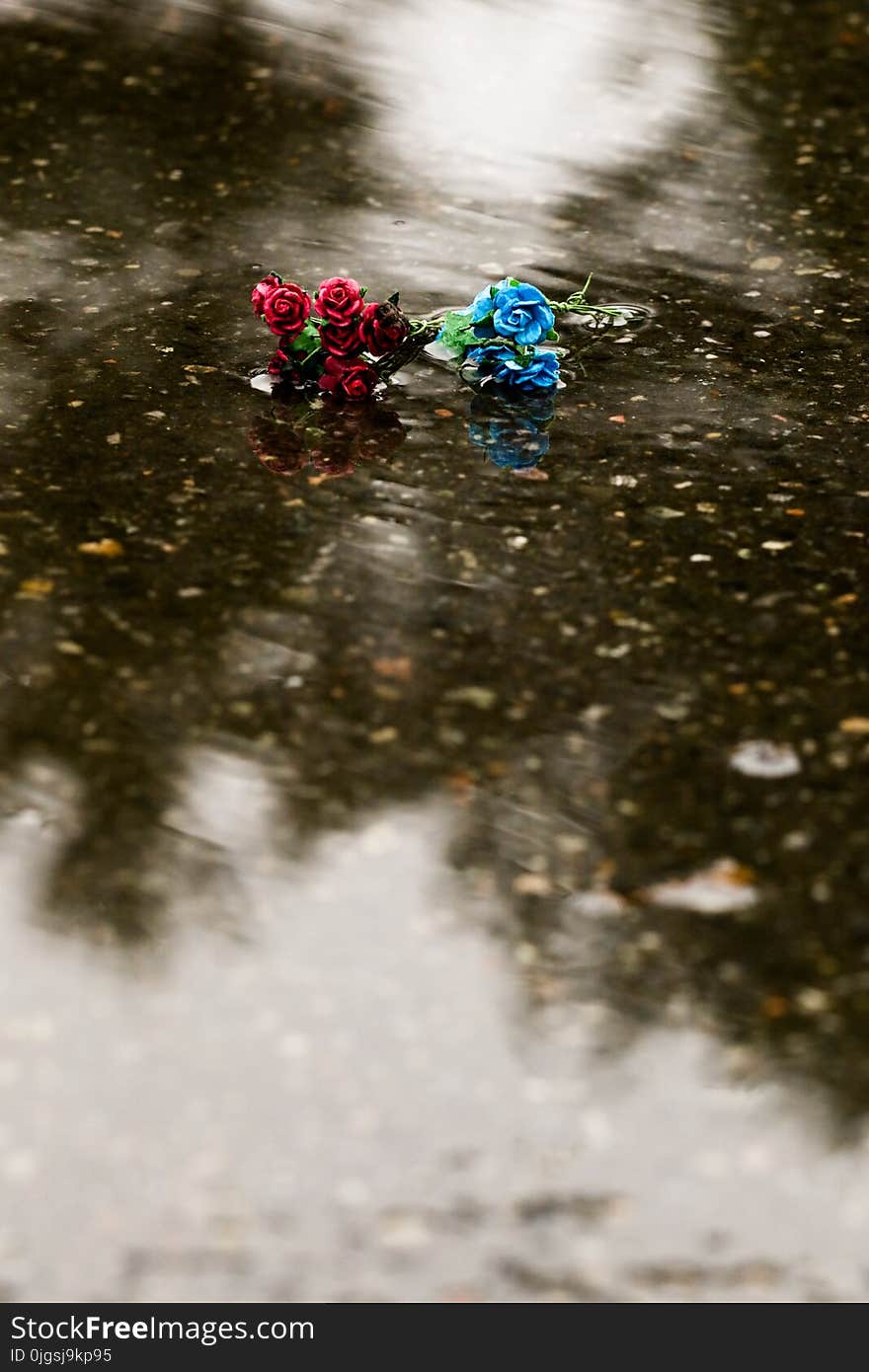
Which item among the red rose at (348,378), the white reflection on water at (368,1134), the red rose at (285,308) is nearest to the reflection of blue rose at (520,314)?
the red rose at (348,378)

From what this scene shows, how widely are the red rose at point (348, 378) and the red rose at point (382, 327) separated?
0.15 feet

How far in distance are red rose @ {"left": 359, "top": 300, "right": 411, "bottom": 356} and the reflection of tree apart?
12cm

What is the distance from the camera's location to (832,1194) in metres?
1.70

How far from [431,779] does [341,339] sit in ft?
4.01

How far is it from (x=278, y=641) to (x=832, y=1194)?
117 centimetres

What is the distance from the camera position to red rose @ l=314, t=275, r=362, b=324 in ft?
9.96

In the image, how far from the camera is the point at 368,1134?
1.75 meters

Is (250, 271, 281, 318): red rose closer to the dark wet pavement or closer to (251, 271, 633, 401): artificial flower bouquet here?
(251, 271, 633, 401): artificial flower bouquet

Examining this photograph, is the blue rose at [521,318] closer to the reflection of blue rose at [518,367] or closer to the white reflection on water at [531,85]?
the reflection of blue rose at [518,367]

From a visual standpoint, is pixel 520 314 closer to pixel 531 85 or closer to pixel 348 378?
pixel 348 378

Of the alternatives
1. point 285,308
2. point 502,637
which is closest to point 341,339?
point 285,308

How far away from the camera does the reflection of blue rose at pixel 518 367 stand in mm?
3123
